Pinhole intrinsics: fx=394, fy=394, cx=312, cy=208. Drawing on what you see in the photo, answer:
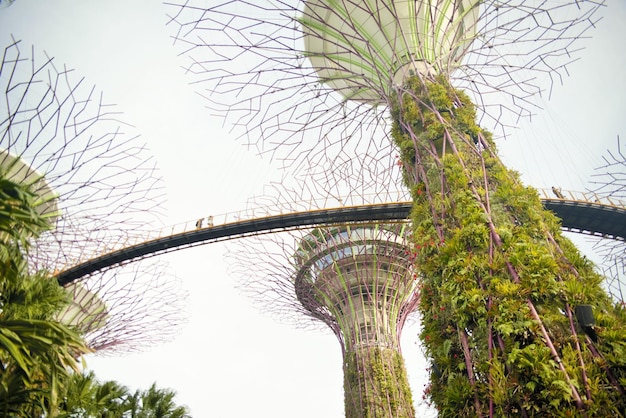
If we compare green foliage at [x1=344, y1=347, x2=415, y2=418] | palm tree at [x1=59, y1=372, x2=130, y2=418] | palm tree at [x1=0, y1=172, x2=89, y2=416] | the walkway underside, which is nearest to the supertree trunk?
palm tree at [x1=0, y1=172, x2=89, y2=416]

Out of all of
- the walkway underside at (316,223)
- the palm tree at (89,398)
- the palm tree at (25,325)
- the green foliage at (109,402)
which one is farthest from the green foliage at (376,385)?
the palm tree at (25,325)

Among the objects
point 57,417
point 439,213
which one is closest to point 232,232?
point 57,417

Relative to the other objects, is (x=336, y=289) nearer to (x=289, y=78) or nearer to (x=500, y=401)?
(x=289, y=78)

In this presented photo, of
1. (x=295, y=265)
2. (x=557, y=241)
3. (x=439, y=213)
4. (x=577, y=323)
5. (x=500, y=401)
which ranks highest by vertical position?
(x=295, y=265)

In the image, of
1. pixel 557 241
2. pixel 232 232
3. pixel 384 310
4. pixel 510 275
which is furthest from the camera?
pixel 384 310

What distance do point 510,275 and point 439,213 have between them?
4.56 ft

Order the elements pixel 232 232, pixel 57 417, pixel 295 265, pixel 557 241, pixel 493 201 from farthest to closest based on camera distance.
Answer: pixel 295 265 < pixel 232 232 < pixel 57 417 < pixel 493 201 < pixel 557 241

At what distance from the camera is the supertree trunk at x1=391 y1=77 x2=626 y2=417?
346cm

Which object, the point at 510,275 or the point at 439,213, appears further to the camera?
the point at 439,213

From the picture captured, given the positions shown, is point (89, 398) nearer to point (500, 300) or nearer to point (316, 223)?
point (500, 300)

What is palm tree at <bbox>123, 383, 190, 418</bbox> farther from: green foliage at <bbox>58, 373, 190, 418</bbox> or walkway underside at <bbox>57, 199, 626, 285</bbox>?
walkway underside at <bbox>57, 199, 626, 285</bbox>

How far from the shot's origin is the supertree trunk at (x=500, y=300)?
11.4 feet

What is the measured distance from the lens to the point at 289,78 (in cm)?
842

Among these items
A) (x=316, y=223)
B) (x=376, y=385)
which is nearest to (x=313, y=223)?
(x=316, y=223)
